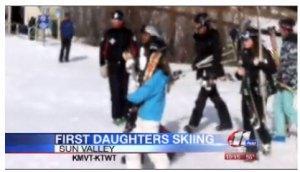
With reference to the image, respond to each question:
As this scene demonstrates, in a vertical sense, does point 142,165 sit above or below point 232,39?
below

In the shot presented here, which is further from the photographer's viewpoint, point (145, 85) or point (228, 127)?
point (228, 127)

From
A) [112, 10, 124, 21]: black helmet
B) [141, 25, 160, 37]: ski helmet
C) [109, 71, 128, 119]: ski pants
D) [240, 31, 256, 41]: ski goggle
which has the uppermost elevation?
[112, 10, 124, 21]: black helmet

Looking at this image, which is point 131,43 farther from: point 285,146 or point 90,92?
point 285,146

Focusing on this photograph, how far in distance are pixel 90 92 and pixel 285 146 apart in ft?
5.83

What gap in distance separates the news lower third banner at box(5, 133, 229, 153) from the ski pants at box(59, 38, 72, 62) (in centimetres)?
73

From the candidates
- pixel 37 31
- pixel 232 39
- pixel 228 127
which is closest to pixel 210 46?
pixel 232 39

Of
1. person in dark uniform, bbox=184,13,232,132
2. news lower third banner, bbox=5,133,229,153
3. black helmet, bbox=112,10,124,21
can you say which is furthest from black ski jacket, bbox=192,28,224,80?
black helmet, bbox=112,10,124,21

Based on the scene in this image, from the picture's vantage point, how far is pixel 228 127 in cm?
856

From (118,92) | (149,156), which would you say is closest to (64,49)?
(118,92)

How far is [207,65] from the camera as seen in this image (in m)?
8.50

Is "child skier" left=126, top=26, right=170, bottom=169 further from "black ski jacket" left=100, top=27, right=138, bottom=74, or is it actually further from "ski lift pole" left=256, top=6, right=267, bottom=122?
"ski lift pole" left=256, top=6, right=267, bottom=122

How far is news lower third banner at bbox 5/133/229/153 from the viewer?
8.35 meters

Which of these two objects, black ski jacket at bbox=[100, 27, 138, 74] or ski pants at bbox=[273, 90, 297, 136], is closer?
black ski jacket at bbox=[100, 27, 138, 74]

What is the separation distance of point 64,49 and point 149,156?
4.05ft
